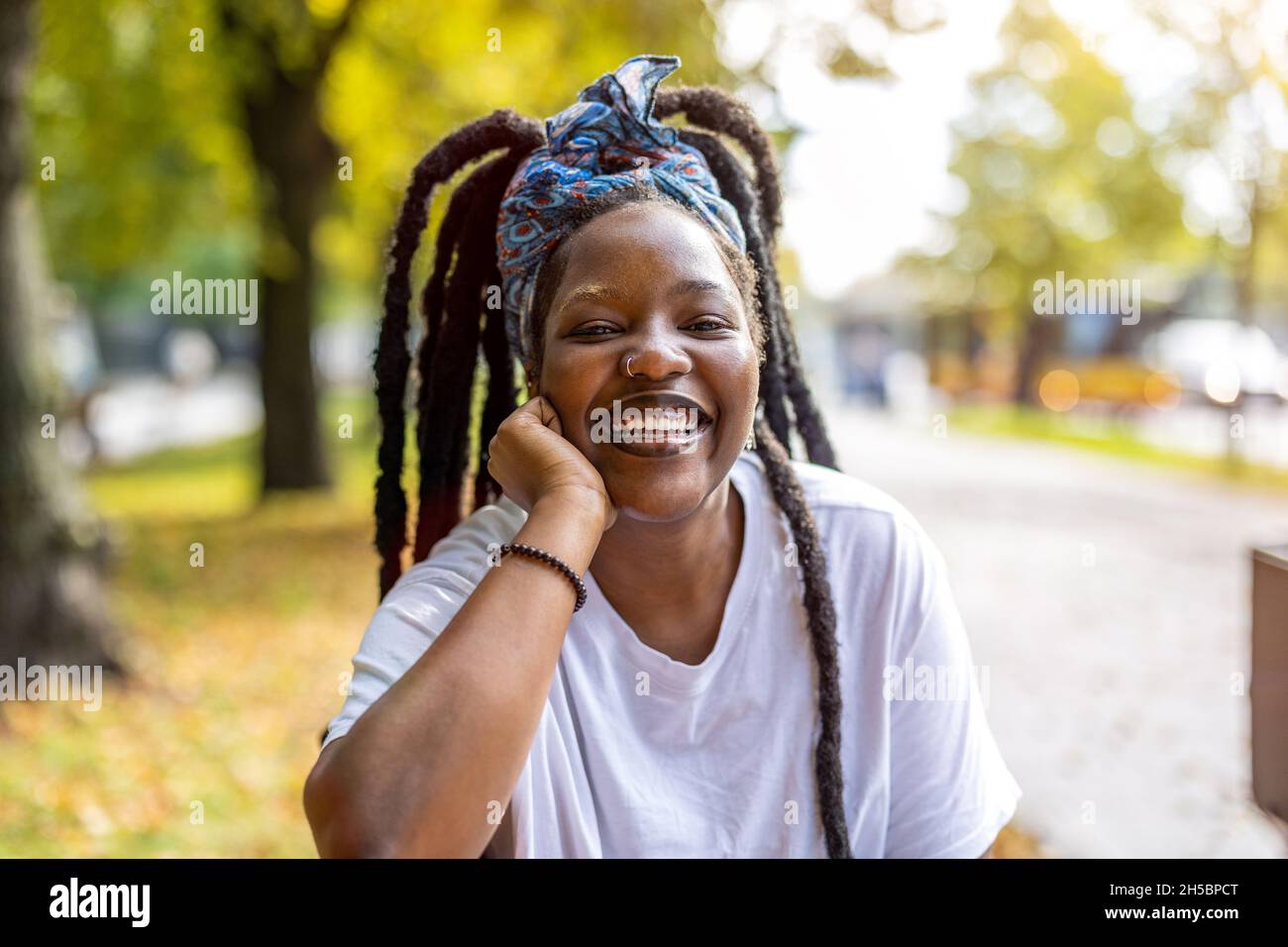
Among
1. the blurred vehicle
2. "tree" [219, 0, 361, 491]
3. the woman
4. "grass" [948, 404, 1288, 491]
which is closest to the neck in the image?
the woman

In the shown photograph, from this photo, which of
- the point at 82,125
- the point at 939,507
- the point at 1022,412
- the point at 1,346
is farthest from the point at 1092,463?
the point at 1,346

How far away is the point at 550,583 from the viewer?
5.82 feet

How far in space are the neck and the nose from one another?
11.1 inches

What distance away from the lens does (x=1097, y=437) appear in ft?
65.1

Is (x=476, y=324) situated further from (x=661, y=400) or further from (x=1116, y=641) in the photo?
(x=1116, y=641)

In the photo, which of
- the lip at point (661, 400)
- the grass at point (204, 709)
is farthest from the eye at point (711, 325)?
the grass at point (204, 709)

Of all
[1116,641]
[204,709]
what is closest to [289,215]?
[204,709]

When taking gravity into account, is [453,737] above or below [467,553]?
below

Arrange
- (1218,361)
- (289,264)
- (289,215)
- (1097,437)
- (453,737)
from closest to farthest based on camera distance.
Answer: (453,737) < (289,264) < (289,215) < (1097,437) < (1218,361)

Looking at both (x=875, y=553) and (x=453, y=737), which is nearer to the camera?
(x=453, y=737)

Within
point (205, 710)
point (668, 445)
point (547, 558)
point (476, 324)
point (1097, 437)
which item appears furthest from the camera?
point (1097, 437)

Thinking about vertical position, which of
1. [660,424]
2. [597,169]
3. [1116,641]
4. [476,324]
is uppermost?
[597,169]

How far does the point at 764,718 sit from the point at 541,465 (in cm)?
58
